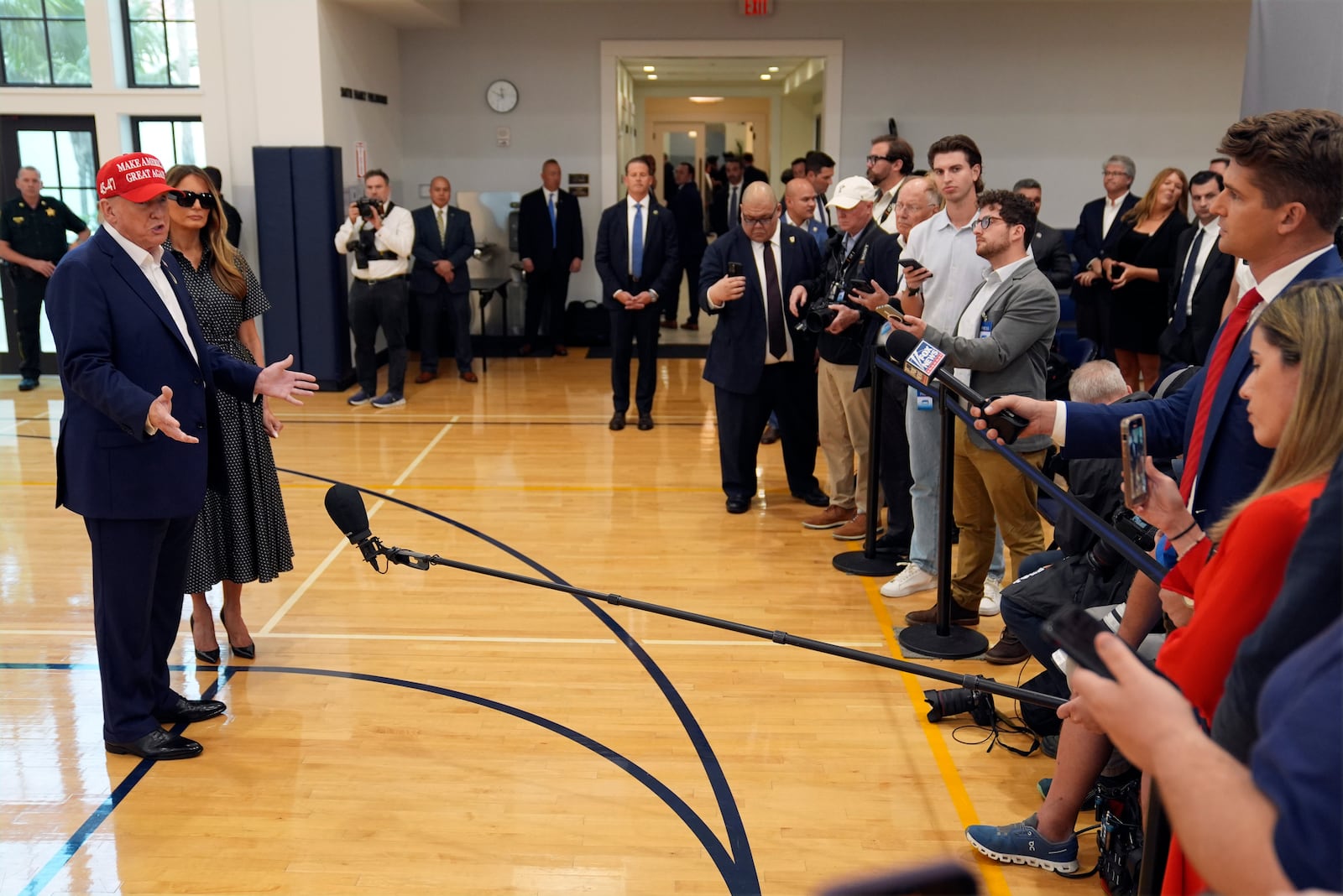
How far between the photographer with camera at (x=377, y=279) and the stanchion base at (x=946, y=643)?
19.1ft

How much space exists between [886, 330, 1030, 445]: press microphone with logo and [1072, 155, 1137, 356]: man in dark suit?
4.99 metres

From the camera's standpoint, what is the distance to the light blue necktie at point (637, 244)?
8.77m

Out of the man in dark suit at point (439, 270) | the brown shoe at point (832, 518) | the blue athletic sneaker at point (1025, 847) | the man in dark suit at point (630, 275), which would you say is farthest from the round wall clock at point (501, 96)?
the blue athletic sneaker at point (1025, 847)

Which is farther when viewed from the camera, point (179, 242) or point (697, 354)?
point (697, 354)

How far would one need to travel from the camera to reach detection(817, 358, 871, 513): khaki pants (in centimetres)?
591

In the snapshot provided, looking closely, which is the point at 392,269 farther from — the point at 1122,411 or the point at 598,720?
the point at 1122,411

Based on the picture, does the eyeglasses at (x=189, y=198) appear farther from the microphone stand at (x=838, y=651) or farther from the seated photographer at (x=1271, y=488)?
the seated photographer at (x=1271, y=488)

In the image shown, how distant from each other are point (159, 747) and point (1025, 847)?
108 inches

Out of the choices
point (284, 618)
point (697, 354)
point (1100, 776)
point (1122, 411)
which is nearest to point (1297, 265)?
point (1122, 411)

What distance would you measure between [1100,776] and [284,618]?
3.39 meters

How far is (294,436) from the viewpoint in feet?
27.1

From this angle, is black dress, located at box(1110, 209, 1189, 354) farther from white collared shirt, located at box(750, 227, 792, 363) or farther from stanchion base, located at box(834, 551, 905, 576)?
stanchion base, located at box(834, 551, 905, 576)

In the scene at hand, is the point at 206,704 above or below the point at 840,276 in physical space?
below

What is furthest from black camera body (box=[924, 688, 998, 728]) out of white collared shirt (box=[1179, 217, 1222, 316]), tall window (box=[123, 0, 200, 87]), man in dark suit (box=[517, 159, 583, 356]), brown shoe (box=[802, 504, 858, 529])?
tall window (box=[123, 0, 200, 87])
